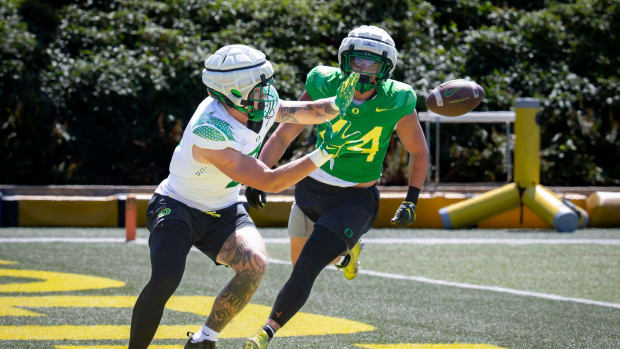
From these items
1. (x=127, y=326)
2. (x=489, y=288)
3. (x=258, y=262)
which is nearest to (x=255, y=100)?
(x=258, y=262)

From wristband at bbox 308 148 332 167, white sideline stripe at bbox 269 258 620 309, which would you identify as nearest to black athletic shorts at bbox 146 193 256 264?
wristband at bbox 308 148 332 167

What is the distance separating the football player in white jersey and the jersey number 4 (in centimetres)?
44

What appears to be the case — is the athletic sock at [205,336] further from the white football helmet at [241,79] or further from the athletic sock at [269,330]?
the white football helmet at [241,79]

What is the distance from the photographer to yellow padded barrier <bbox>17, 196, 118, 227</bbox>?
14500 mm

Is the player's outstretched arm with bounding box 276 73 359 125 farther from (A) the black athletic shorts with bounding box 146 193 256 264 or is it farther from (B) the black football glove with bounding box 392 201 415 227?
(B) the black football glove with bounding box 392 201 415 227

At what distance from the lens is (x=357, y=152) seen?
664 cm

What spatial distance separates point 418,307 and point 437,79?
34.4 feet

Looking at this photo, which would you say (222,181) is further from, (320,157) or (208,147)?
(320,157)

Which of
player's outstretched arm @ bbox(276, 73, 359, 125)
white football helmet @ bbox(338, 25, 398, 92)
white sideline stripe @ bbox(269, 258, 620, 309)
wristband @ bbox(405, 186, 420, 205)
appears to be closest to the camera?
player's outstretched arm @ bbox(276, 73, 359, 125)

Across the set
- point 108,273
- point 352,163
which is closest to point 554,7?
point 108,273

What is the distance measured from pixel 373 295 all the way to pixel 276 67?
9594 millimetres

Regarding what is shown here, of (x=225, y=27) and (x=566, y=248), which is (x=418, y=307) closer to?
(x=566, y=248)

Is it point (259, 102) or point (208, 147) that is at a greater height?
point (259, 102)

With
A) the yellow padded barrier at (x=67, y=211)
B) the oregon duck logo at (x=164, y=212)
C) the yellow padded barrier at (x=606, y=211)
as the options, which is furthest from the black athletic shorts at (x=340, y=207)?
the yellow padded barrier at (x=606, y=211)
